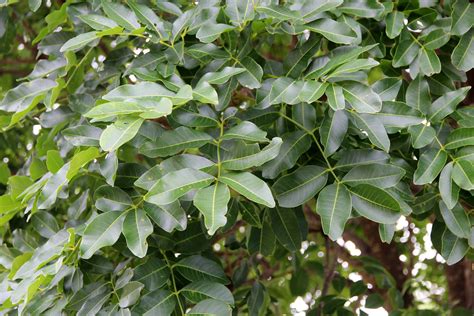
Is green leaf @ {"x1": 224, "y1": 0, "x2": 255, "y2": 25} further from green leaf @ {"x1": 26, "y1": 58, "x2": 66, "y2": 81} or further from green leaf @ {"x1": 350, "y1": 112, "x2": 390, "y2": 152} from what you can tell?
green leaf @ {"x1": 26, "y1": 58, "x2": 66, "y2": 81}

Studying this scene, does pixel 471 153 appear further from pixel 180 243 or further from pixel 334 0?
pixel 180 243

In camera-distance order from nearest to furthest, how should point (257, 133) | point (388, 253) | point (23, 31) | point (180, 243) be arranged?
point (257, 133) < point (180, 243) < point (23, 31) < point (388, 253)

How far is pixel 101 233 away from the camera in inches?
41.0

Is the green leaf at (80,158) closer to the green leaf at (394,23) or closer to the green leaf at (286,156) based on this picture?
the green leaf at (286,156)

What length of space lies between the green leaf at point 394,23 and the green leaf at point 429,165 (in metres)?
0.23

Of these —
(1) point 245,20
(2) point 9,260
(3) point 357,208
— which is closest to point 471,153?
(3) point 357,208

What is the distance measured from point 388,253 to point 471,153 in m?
1.52

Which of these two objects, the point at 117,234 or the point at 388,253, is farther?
the point at 388,253

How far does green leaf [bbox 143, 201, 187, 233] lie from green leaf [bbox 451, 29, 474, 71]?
22.6 inches

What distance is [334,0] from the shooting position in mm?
1116

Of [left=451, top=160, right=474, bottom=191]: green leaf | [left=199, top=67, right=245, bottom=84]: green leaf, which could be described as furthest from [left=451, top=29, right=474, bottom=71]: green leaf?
[left=199, top=67, right=245, bottom=84]: green leaf

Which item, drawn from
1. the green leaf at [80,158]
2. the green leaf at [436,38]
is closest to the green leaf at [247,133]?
the green leaf at [80,158]

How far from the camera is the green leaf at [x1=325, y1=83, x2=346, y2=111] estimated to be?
1015 mm

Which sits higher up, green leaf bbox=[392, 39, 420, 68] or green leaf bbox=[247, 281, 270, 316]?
green leaf bbox=[392, 39, 420, 68]
